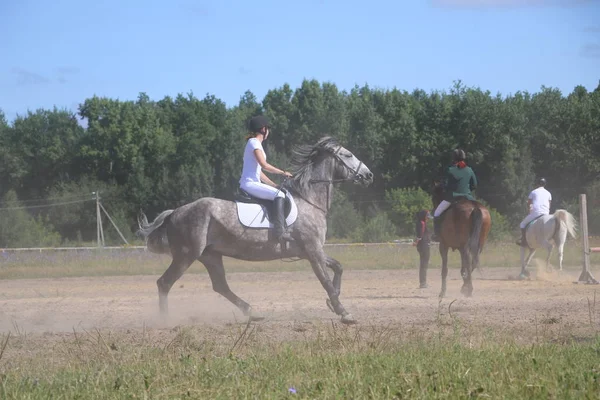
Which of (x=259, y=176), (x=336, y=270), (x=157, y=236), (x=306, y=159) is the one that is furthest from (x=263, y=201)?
(x=157, y=236)

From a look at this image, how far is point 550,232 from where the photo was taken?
20500 millimetres

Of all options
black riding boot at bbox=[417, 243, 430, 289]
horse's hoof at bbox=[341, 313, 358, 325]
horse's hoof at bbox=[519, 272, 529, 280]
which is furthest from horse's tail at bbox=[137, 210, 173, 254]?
horse's hoof at bbox=[519, 272, 529, 280]

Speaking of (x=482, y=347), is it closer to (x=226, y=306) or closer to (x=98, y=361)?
(x=98, y=361)

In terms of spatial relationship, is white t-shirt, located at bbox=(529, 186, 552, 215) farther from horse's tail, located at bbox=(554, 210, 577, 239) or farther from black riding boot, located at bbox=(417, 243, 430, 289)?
black riding boot, located at bbox=(417, 243, 430, 289)

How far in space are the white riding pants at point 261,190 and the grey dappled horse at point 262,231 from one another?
0.90ft

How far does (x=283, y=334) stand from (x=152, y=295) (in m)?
7.08

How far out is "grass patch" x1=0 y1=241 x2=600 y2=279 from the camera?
24.0 meters

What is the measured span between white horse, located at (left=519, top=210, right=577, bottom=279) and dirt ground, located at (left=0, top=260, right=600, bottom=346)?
Result: 0.71 metres

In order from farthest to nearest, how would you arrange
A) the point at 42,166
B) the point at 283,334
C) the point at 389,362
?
the point at 42,166, the point at 283,334, the point at 389,362

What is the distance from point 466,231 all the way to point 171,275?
560 centimetres

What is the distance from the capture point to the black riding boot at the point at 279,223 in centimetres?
1118

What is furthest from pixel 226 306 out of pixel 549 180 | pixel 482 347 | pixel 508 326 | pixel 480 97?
pixel 480 97

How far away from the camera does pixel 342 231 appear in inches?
1944

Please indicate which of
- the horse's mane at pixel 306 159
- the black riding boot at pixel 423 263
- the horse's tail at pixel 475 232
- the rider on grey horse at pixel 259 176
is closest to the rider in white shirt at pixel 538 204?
the black riding boot at pixel 423 263
